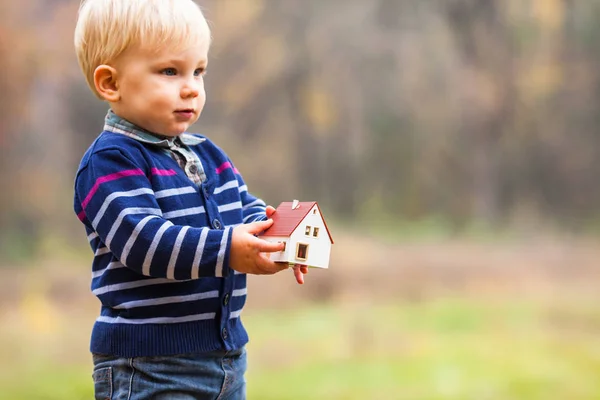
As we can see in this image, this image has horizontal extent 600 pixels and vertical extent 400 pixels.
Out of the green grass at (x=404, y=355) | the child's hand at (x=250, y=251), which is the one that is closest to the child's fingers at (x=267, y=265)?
the child's hand at (x=250, y=251)

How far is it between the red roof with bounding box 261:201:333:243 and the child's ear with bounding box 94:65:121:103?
0.23 meters

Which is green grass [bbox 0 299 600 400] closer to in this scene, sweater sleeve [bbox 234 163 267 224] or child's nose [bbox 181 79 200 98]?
sweater sleeve [bbox 234 163 267 224]

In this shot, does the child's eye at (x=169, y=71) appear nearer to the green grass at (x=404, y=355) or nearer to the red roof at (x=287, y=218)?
the red roof at (x=287, y=218)

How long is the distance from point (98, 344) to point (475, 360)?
1303 mm

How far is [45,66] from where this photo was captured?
6.45 feet

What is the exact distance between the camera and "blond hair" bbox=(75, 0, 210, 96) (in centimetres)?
85

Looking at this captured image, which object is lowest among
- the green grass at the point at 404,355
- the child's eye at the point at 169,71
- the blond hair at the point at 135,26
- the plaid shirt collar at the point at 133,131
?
the green grass at the point at 404,355

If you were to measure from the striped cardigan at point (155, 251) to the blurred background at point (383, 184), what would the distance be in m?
1.03

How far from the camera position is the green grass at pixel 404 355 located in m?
1.86

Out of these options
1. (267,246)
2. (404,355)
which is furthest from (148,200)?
(404,355)

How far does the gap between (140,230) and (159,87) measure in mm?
168

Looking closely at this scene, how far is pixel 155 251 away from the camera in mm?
791

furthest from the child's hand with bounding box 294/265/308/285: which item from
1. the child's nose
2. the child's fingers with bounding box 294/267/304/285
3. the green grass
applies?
the green grass

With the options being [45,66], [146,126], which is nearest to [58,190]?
[45,66]
